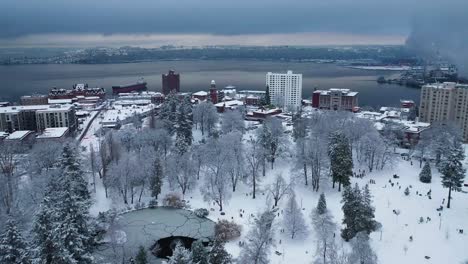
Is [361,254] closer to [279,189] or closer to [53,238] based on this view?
[279,189]

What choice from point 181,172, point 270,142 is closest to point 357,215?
point 270,142

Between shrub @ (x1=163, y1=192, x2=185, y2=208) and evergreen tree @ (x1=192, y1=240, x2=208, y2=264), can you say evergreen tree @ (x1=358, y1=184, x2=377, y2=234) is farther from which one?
shrub @ (x1=163, y1=192, x2=185, y2=208)

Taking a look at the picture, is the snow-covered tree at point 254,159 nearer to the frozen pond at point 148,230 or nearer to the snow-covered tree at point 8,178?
the frozen pond at point 148,230

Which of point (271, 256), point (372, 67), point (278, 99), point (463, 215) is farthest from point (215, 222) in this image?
point (372, 67)

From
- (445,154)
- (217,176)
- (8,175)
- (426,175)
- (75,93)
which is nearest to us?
(8,175)

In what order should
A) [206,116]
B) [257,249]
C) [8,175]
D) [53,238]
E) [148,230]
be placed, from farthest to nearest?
[206,116], [8,175], [148,230], [257,249], [53,238]

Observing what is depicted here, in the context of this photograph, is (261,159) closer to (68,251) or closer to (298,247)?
(298,247)

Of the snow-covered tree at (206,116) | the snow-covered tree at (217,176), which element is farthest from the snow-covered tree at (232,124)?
the snow-covered tree at (217,176)

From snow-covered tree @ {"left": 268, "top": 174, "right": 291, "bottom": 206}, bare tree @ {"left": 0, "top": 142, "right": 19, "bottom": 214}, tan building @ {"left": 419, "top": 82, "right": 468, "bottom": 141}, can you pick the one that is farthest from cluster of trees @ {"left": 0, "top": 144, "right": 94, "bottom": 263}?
tan building @ {"left": 419, "top": 82, "right": 468, "bottom": 141}
